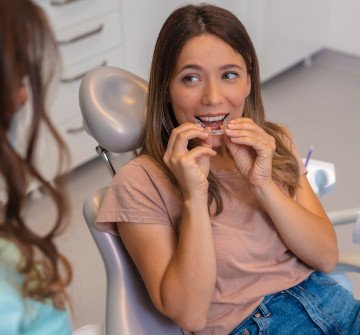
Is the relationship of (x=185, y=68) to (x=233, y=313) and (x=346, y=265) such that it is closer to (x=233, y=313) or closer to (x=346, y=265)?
(x=233, y=313)

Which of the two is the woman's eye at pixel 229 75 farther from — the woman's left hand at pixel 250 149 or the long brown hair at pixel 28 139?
the long brown hair at pixel 28 139

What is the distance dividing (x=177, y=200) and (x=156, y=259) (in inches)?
5.1

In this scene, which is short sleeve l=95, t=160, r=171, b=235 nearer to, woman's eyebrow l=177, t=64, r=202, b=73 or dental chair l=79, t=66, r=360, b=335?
dental chair l=79, t=66, r=360, b=335

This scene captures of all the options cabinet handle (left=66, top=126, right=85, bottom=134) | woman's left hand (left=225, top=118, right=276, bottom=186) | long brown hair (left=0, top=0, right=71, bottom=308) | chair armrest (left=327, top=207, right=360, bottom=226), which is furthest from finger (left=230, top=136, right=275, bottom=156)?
cabinet handle (left=66, top=126, right=85, bottom=134)

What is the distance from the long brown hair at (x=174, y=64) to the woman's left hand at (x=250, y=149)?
72 mm

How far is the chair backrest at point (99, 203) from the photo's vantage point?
1.28 m


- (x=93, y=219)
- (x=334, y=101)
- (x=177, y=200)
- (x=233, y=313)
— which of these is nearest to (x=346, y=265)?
(x=233, y=313)

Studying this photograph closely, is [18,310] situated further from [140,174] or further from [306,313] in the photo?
[306,313]

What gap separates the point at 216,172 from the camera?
133cm

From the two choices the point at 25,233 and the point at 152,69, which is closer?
the point at 25,233

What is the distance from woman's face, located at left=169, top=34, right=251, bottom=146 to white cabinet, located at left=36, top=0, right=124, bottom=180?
4.07ft

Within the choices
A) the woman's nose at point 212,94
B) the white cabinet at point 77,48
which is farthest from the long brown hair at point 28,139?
the white cabinet at point 77,48

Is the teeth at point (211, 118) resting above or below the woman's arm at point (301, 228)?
above

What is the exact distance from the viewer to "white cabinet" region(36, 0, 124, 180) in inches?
96.3
